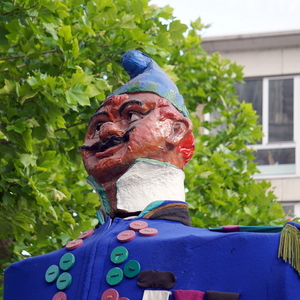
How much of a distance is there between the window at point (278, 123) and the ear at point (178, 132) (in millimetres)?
10122

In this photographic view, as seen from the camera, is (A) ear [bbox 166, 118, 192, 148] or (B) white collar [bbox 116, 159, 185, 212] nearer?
(B) white collar [bbox 116, 159, 185, 212]

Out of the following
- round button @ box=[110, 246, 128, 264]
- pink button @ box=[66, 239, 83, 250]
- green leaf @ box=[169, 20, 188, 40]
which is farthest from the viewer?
green leaf @ box=[169, 20, 188, 40]

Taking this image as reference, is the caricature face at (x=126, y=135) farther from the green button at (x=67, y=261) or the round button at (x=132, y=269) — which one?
the round button at (x=132, y=269)

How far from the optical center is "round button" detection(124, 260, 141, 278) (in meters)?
3.21

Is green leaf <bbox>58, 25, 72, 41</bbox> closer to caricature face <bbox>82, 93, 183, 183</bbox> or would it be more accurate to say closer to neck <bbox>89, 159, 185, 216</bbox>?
caricature face <bbox>82, 93, 183, 183</bbox>

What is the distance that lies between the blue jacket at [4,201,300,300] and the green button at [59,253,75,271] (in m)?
0.01

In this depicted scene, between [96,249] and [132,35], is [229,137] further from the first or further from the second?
[96,249]

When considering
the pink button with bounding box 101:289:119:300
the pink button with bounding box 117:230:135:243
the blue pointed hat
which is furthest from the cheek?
the pink button with bounding box 101:289:119:300

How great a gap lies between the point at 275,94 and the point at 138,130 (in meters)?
10.8

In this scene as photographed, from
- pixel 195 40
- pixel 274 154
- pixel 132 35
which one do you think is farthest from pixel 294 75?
pixel 132 35

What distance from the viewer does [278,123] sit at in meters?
13.9

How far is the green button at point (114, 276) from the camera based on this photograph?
322 centimetres

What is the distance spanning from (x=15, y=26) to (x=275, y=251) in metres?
3.35

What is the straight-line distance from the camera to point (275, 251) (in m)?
3.02
